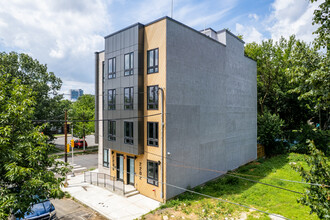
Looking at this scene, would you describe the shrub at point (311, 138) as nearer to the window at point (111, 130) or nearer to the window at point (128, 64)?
the window at point (111, 130)

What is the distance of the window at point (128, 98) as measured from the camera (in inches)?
547

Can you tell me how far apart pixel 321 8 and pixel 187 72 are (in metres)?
7.75

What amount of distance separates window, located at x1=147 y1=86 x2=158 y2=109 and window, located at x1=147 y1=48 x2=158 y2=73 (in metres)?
1.21

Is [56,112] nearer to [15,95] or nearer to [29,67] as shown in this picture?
[29,67]

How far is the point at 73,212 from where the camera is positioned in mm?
11602

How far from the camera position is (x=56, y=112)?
97.2 feet

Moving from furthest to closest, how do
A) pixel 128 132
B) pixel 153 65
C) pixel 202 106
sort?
pixel 202 106 < pixel 128 132 < pixel 153 65

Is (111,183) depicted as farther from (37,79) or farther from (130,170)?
(37,79)

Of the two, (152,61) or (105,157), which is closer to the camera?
(152,61)

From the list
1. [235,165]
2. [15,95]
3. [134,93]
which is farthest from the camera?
[235,165]

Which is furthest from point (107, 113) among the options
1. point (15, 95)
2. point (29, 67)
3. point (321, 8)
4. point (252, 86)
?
point (29, 67)

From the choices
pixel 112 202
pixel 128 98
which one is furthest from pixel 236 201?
pixel 128 98

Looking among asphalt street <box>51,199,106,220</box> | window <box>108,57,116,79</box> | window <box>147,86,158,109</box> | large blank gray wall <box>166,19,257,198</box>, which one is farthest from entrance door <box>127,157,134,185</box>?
window <box>108,57,116,79</box>

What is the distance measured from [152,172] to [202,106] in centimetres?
624
